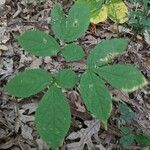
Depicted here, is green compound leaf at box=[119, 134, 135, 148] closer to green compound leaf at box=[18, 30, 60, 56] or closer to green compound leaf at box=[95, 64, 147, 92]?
green compound leaf at box=[95, 64, 147, 92]

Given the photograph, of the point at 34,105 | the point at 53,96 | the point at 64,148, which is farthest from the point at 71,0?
the point at 53,96

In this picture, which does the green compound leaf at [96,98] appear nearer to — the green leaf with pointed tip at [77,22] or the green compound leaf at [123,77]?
the green compound leaf at [123,77]

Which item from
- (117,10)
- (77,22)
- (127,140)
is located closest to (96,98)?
(77,22)

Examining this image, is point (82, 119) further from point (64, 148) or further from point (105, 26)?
point (105, 26)

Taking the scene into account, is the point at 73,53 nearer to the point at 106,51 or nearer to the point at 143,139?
the point at 106,51

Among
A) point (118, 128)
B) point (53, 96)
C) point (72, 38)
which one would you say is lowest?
point (118, 128)

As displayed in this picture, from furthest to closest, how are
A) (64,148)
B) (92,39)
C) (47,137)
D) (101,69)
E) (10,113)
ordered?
(92,39) → (10,113) → (64,148) → (101,69) → (47,137)
